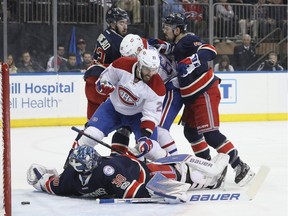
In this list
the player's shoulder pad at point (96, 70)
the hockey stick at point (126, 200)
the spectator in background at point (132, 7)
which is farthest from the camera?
the spectator in background at point (132, 7)

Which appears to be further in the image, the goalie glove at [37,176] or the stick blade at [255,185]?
the goalie glove at [37,176]

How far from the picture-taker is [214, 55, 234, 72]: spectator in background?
10.8m

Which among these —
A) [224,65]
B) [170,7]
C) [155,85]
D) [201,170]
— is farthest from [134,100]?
[224,65]

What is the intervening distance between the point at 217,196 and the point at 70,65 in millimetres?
5367

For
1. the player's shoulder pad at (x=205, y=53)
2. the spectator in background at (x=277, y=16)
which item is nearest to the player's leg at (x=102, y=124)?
the player's shoulder pad at (x=205, y=53)

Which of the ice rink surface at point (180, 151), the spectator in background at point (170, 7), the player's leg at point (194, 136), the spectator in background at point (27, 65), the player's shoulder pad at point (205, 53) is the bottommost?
the ice rink surface at point (180, 151)

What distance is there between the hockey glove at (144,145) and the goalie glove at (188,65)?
0.68 metres

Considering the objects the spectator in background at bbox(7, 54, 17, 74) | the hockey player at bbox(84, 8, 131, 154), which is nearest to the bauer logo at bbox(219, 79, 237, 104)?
the spectator in background at bbox(7, 54, 17, 74)

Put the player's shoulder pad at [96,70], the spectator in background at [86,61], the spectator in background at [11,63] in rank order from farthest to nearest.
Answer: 1. the spectator in background at [86,61]
2. the spectator in background at [11,63]
3. the player's shoulder pad at [96,70]

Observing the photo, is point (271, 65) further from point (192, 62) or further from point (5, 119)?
point (5, 119)

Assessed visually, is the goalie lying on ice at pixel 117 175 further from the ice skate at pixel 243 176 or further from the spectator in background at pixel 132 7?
the spectator in background at pixel 132 7

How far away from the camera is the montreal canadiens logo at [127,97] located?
537 centimetres

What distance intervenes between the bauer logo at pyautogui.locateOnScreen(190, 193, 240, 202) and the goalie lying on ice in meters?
0.11

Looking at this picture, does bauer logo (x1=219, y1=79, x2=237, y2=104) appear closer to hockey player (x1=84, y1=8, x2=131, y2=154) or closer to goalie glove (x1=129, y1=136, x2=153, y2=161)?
hockey player (x1=84, y1=8, x2=131, y2=154)
